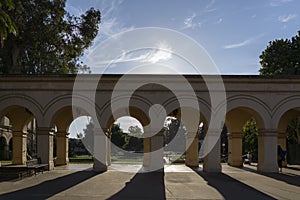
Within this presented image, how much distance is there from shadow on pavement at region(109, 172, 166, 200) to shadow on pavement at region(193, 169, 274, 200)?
2173 mm

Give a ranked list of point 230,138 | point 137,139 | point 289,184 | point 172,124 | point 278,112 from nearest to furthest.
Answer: point 289,184
point 278,112
point 230,138
point 137,139
point 172,124

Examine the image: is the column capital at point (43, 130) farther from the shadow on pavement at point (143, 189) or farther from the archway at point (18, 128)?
the shadow on pavement at point (143, 189)

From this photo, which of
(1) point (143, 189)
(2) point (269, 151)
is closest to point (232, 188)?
(1) point (143, 189)

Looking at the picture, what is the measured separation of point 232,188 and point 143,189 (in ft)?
11.4

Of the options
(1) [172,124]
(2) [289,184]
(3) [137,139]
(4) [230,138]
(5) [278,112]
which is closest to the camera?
(2) [289,184]

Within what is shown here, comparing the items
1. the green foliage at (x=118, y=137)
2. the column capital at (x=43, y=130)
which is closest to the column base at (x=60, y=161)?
the column capital at (x=43, y=130)

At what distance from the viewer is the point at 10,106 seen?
880 inches

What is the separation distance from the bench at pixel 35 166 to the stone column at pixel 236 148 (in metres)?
12.3

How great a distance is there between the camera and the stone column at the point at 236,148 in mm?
26688

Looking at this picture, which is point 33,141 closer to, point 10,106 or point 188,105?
point 10,106

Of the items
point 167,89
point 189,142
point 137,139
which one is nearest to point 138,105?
point 167,89

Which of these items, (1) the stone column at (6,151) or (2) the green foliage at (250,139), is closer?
(2) the green foliage at (250,139)

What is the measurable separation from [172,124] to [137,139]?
24.6m

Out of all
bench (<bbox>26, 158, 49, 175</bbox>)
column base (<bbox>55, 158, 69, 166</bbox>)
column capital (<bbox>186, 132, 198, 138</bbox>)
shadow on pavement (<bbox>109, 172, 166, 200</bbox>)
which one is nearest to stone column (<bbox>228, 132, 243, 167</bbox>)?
column capital (<bbox>186, 132, 198, 138</bbox>)
